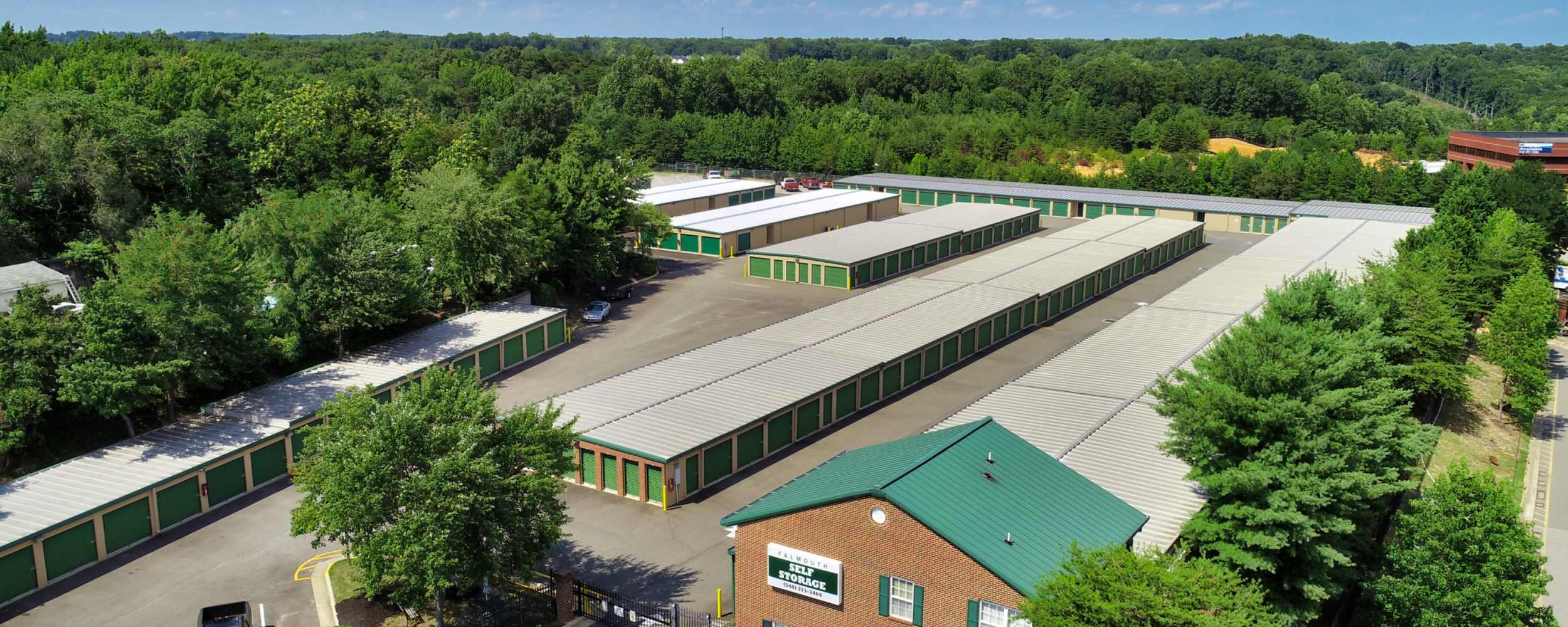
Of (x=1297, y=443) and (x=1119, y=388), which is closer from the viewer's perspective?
(x=1297, y=443)

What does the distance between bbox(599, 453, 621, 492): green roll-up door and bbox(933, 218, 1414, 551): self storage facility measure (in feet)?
37.2

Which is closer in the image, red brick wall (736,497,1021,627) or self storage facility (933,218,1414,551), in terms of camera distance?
red brick wall (736,497,1021,627)

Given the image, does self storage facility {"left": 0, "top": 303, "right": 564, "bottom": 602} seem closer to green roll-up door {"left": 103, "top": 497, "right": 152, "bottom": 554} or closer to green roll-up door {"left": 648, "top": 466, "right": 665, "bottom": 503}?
green roll-up door {"left": 103, "top": 497, "right": 152, "bottom": 554}

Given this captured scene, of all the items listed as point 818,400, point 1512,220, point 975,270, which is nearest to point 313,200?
point 818,400

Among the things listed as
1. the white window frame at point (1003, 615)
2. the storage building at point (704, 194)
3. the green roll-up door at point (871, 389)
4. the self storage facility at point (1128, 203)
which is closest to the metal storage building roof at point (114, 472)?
the green roll-up door at point (871, 389)

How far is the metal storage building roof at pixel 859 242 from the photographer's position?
72750mm

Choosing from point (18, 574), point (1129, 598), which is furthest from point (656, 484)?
point (1129, 598)

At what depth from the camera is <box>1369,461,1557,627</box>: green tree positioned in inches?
1072

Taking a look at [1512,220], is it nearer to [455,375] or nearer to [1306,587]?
[1306,587]

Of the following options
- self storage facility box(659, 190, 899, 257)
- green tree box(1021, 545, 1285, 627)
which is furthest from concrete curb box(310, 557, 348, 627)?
self storage facility box(659, 190, 899, 257)

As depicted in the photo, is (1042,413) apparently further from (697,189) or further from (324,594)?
(697,189)

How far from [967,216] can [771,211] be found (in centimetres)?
1668

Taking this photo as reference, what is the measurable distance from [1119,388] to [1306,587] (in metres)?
15.2

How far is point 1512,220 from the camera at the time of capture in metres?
73.1
